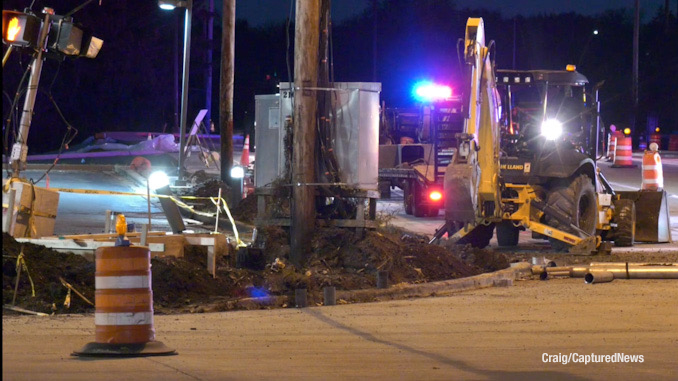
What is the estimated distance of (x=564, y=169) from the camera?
16.2m

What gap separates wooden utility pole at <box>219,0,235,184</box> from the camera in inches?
861

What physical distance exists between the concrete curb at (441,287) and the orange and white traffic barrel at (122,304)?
405cm

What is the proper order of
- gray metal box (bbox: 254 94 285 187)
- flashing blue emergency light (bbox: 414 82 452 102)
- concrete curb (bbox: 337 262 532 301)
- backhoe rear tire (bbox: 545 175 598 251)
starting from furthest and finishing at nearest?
flashing blue emergency light (bbox: 414 82 452 102) → backhoe rear tire (bbox: 545 175 598 251) → gray metal box (bbox: 254 94 285 187) → concrete curb (bbox: 337 262 532 301)

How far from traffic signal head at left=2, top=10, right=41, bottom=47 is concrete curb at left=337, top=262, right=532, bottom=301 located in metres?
4.47

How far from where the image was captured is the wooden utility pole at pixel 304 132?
41.5 ft

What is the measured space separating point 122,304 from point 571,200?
10.0 m

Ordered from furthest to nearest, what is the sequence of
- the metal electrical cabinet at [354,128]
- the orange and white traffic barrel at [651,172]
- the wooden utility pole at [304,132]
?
the orange and white traffic barrel at [651,172] → the metal electrical cabinet at [354,128] → the wooden utility pole at [304,132]

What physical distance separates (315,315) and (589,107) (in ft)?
26.2

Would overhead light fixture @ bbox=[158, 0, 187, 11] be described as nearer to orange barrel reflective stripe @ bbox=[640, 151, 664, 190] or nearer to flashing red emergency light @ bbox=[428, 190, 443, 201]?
flashing red emergency light @ bbox=[428, 190, 443, 201]

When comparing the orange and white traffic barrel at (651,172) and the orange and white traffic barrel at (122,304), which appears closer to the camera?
the orange and white traffic barrel at (122,304)

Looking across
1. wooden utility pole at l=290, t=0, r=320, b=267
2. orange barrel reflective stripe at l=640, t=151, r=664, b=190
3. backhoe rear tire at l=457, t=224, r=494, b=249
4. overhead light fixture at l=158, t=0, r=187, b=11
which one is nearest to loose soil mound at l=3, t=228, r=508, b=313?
wooden utility pole at l=290, t=0, r=320, b=267

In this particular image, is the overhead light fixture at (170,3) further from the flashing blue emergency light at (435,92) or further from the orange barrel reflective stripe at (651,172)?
the orange barrel reflective stripe at (651,172)

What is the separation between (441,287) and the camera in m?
12.7

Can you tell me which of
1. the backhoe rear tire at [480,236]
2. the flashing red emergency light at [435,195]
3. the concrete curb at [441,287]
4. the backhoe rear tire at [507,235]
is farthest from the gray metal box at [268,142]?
the flashing red emergency light at [435,195]
